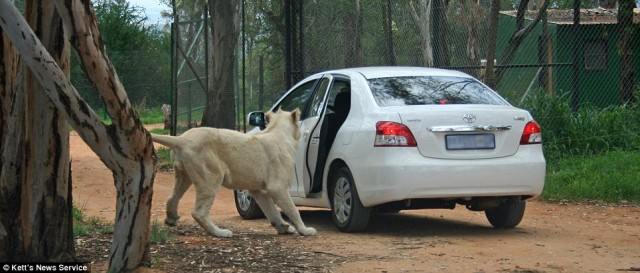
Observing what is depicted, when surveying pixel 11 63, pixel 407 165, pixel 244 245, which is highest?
pixel 11 63

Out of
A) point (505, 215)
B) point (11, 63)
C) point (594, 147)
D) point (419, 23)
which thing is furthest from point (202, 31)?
point (11, 63)

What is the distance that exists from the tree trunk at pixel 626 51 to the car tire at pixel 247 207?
25.9 feet

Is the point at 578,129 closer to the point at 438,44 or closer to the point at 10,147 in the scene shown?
the point at 438,44

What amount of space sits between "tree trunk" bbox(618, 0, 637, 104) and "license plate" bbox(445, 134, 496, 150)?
324 inches

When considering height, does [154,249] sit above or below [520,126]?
below

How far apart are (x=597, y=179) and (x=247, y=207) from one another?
4.64 metres

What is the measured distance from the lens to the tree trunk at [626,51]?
1666 centimetres

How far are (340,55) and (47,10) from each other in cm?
959

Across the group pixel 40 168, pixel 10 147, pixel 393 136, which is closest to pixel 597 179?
pixel 393 136

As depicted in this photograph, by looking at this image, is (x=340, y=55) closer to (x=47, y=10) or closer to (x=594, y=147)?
(x=594, y=147)

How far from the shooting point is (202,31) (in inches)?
821

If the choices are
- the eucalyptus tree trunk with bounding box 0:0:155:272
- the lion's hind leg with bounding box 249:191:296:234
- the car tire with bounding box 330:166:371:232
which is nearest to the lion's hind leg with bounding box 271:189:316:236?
the lion's hind leg with bounding box 249:191:296:234

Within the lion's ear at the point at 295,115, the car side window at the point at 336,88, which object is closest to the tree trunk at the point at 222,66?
the car side window at the point at 336,88

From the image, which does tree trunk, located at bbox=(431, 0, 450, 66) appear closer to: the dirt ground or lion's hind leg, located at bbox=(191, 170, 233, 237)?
the dirt ground
